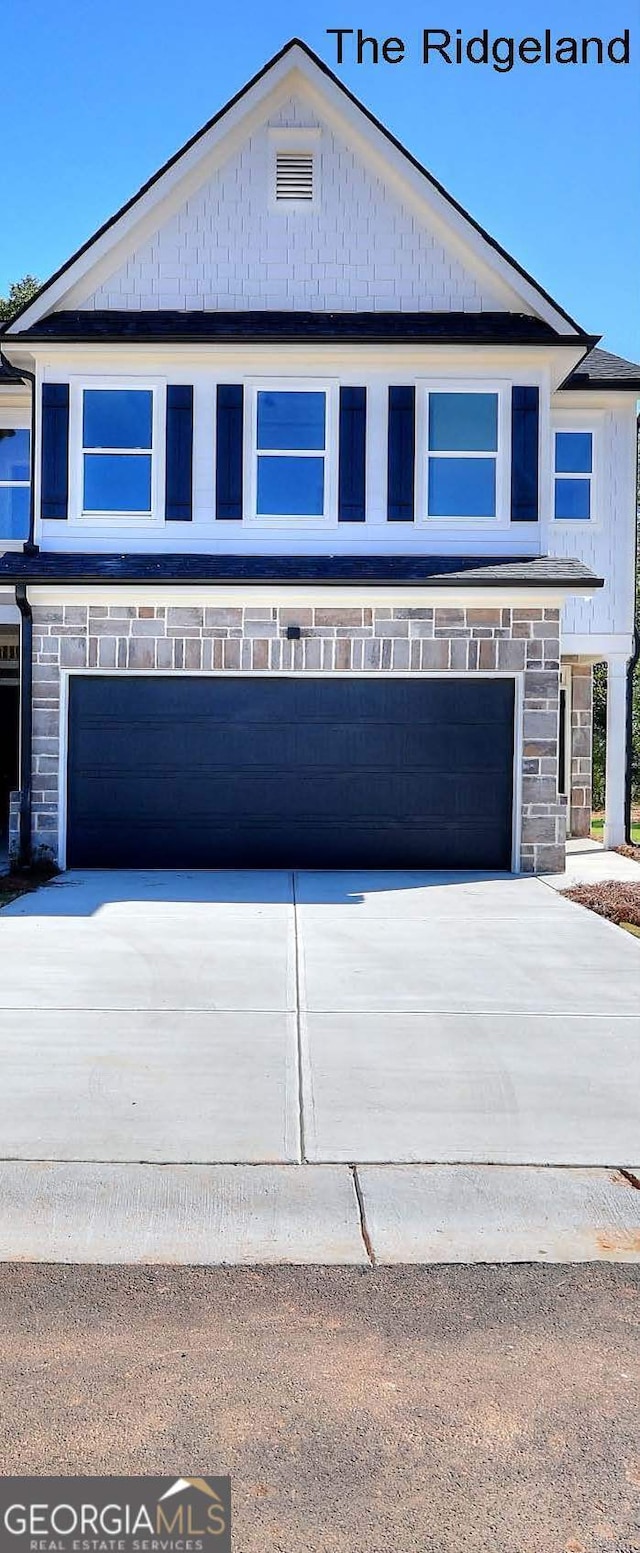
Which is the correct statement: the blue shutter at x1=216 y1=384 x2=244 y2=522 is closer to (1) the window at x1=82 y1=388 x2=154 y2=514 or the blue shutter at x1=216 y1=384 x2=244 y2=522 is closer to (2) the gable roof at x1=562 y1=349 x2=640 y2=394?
(1) the window at x1=82 y1=388 x2=154 y2=514

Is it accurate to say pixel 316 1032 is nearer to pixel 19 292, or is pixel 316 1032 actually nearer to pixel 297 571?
pixel 297 571

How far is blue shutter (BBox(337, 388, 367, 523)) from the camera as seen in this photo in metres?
13.2

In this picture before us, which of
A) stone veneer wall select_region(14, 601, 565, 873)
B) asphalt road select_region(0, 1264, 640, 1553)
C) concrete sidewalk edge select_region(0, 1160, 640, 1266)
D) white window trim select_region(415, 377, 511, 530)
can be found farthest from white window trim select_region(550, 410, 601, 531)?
asphalt road select_region(0, 1264, 640, 1553)

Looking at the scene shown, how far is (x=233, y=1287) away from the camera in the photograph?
3.55m

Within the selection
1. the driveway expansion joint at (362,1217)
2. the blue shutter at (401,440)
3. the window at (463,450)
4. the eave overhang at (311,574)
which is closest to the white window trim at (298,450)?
the blue shutter at (401,440)

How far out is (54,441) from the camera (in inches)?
520

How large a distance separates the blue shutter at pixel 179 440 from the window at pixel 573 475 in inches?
205

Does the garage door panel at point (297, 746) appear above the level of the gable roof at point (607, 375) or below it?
below

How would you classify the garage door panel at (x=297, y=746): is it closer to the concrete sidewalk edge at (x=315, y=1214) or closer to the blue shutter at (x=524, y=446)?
the blue shutter at (x=524, y=446)

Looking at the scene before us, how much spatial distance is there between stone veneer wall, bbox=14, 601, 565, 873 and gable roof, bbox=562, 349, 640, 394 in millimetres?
4001

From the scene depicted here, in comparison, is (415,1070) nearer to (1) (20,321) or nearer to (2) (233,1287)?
(2) (233,1287)

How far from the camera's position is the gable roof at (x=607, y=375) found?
14.7m

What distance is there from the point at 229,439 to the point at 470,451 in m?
2.94

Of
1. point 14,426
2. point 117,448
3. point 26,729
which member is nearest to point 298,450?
point 117,448
